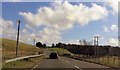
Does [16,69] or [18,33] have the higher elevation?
[18,33]

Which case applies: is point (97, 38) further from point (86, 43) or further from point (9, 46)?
point (86, 43)

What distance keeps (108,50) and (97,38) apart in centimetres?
7496

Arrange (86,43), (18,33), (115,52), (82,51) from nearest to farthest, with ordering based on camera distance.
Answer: (18,33), (115,52), (86,43), (82,51)

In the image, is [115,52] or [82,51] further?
[82,51]

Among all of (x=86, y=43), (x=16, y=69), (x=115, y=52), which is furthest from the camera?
(x=86, y=43)

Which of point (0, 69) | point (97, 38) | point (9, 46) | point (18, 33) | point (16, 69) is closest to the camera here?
point (0, 69)

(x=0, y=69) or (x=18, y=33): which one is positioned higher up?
(x=18, y=33)

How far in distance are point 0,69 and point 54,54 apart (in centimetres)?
4204

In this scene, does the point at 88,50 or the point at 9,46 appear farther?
the point at 88,50

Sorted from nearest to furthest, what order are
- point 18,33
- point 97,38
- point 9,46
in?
point 18,33, point 97,38, point 9,46

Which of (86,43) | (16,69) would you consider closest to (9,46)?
(86,43)

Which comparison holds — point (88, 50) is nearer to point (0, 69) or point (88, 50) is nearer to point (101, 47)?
point (101, 47)

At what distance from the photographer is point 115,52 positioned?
166125 millimetres

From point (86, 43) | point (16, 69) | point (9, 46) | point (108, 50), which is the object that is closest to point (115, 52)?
point (108, 50)
